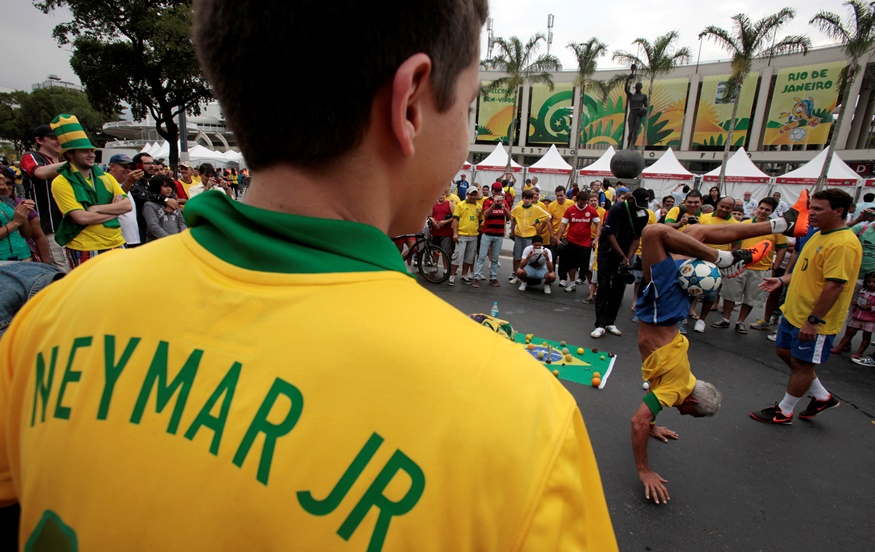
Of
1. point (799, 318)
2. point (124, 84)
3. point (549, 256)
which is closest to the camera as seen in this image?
point (799, 318)

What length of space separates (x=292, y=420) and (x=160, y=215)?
263 inches

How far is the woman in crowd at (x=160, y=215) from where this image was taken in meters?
5.95

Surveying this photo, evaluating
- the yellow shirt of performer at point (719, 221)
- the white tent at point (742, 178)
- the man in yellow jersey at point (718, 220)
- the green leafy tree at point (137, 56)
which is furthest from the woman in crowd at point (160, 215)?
the white tent at point (742, 178)

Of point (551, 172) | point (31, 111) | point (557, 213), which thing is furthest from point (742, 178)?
point (31, 111)

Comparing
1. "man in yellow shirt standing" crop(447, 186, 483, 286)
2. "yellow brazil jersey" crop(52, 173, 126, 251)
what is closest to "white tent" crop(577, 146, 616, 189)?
"man in yellow shirt standing" crop(447, 186, 483, 286)

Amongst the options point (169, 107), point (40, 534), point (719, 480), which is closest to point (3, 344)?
point (40, 534)

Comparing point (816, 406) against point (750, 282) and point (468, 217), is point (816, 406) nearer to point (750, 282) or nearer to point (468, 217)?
point (750, 282)

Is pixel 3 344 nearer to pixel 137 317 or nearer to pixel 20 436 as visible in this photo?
pixel 20 436

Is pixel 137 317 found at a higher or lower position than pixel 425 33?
lower

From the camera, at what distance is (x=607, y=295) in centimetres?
662

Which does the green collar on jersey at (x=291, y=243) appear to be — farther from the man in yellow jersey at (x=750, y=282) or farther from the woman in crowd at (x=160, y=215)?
the man in yellow jersey at (x=750, y=282)

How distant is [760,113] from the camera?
34250 mm

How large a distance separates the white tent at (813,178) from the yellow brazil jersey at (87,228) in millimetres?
22309

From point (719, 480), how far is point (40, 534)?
411 centimetres
